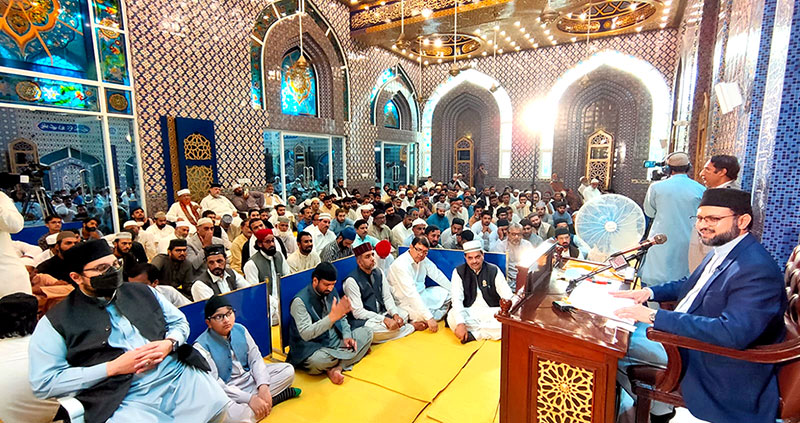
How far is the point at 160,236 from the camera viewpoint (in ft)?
15.7

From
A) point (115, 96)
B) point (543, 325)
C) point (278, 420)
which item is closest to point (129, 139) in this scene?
point (115, 96)

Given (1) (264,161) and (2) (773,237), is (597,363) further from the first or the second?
(1) (264,161)

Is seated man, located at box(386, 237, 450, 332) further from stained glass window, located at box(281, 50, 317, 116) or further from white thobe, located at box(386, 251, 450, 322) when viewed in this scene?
stained glass window, located at box(281, 50, 317, 116)

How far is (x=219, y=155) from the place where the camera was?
6605mm

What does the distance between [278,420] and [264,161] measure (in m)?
6.01

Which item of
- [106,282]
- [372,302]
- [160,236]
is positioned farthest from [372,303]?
[160,236]

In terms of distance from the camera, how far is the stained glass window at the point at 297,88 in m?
7.86

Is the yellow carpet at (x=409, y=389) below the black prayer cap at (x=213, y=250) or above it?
below

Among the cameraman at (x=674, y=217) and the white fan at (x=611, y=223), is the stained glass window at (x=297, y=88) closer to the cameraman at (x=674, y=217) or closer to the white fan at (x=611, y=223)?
the white fan at (x=611, y=223)

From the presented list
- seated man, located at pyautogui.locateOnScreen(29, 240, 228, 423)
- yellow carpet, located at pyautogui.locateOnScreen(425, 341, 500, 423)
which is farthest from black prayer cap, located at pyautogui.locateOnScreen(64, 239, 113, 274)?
yellow carpet, located at pyautogui.locateOnScreen(425, 341, 500, 423)

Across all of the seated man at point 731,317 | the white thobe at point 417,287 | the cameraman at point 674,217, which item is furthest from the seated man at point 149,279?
the cameraman at point 674,217

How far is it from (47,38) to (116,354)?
5.24m

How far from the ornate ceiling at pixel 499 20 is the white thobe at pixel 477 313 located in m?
5.01

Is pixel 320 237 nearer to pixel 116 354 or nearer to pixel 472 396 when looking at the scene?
pixel 472 396
